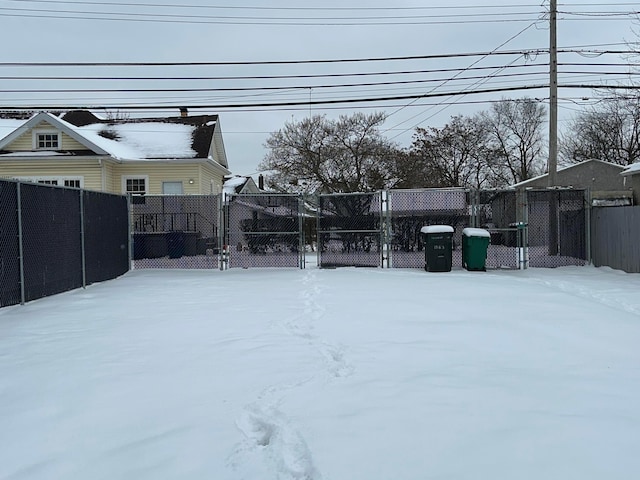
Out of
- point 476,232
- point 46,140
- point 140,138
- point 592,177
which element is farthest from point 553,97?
→ point 46,140

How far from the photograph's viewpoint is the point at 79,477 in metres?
3.12

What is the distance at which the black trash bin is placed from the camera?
16263 millimetres

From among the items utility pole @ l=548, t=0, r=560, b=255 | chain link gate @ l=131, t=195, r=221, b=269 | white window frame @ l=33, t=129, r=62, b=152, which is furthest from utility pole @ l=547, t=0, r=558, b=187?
white window frame @ l=33, t=129, r=62, b=152

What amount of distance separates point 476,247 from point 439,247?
38.1 inches

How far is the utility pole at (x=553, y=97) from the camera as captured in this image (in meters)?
17.4

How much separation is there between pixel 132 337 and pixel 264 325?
167cm

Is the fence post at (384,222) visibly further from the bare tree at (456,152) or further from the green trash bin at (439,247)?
the bare tree at (456,152)

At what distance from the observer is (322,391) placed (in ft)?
14.9

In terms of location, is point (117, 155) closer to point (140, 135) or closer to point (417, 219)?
point (140, 135)

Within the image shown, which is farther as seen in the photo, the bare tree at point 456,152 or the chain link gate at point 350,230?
the bare tree at point 456,152

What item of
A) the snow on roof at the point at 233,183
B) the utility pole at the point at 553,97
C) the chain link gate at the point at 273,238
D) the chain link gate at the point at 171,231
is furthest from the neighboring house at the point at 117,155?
the utility pole at the point at 553,97

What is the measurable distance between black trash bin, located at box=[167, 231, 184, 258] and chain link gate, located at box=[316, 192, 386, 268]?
13.9 feet

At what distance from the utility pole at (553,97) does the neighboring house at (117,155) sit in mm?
13350

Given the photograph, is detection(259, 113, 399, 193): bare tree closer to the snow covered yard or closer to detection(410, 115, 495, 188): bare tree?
detection(410, 115, 495, 188): bare tree
